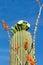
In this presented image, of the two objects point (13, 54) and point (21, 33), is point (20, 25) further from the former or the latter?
point (13, 54)

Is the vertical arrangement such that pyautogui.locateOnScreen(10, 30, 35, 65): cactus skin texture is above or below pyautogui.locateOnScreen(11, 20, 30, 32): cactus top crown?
below

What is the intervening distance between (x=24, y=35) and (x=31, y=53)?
134cm

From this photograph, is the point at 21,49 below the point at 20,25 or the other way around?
below

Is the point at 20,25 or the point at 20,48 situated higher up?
the point at 20,25

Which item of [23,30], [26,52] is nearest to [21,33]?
[23,30]

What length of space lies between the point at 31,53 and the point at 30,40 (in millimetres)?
878

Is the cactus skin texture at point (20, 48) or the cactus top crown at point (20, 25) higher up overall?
the cactus top crown at point (20, 25)

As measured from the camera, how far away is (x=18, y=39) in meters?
19.0

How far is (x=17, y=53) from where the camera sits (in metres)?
18.8

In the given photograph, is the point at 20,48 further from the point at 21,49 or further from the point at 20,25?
the point at 20,25

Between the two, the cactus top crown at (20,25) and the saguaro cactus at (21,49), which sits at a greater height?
the cactus top crown at (20,25)

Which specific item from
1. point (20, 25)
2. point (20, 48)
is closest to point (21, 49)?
point (20, 48)

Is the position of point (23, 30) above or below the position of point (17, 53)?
above

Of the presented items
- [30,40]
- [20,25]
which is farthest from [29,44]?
[20,25]
